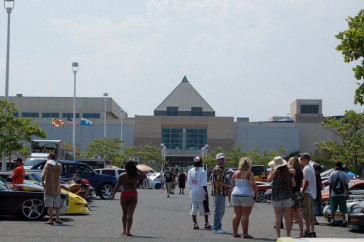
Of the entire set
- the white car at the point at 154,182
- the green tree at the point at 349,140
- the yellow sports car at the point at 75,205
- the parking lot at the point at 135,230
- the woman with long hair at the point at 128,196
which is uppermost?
the green tree at the point at 349,140

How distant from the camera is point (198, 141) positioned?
109 m

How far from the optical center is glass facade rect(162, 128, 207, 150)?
10844 centimetres

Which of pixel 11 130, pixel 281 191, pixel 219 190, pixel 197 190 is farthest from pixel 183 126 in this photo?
pixel 281 191

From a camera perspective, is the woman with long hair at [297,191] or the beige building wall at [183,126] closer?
the woman with long hair at [297,191]

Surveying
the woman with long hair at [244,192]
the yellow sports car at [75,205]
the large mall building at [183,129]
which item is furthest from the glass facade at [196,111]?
the woman with long hair at [244,192]

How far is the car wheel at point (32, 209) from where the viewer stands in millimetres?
18031

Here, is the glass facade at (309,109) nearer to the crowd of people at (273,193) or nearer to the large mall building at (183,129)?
the large mall building at (183,129)

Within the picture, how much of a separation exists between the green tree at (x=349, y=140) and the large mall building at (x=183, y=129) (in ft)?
171

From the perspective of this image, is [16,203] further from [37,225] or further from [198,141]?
[198,141]

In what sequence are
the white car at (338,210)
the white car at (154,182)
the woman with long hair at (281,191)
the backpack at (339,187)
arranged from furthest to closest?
the white car at (154,182), the backpack at (339,187), the white car at (338,210), the woman with long hair at (281,191)

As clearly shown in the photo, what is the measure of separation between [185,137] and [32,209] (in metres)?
91.2

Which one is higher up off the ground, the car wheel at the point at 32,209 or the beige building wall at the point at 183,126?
the beige building wall at the point at 183,126

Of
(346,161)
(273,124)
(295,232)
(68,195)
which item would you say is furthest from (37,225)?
(273,124)

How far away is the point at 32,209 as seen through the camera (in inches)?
711
